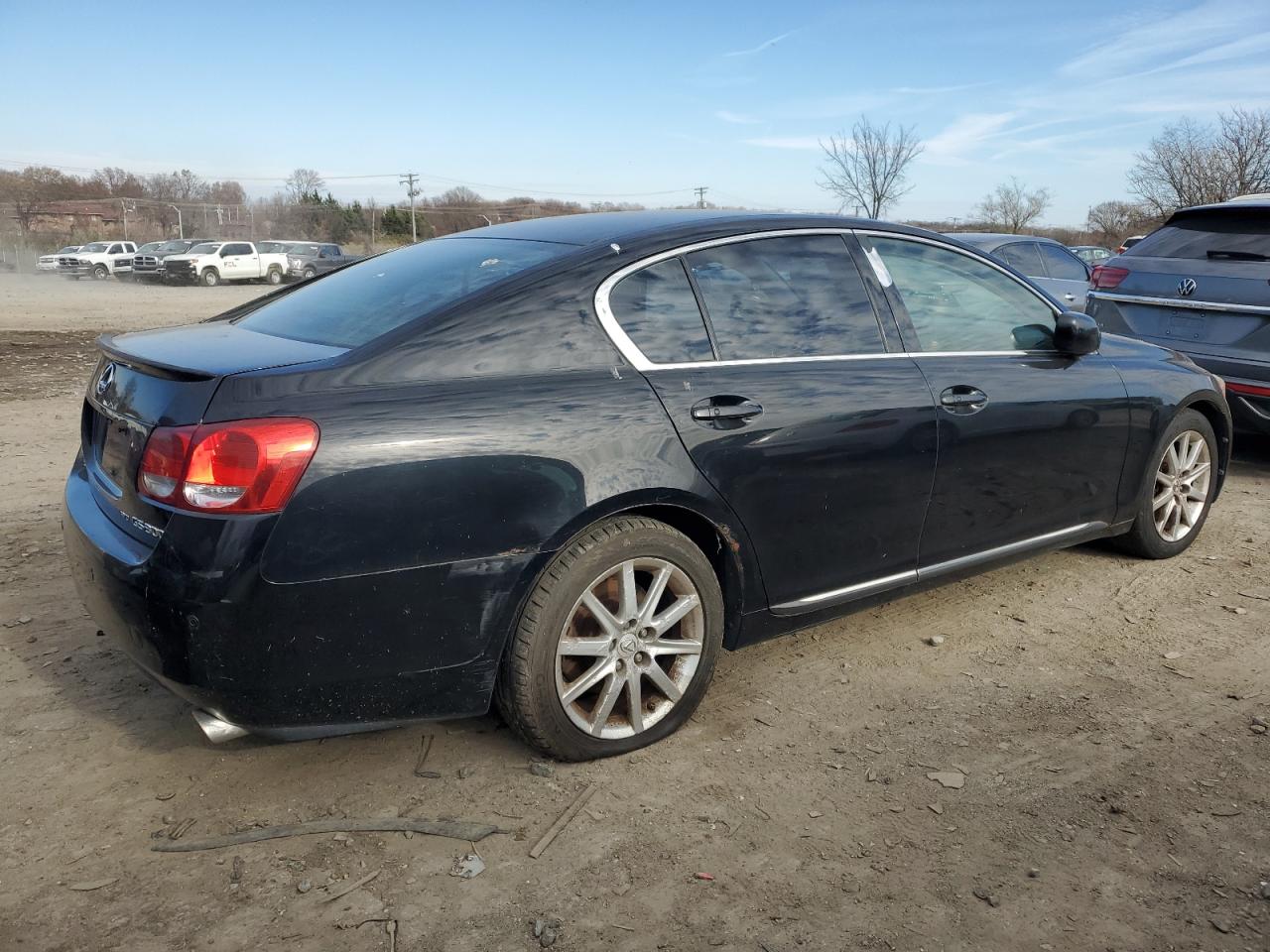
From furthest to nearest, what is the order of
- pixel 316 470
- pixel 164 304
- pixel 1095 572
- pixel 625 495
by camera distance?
pixel 164 304, pixel 1095 572, pixel 625 495, pixel 316 470

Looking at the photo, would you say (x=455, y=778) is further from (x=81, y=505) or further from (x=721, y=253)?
(x=721, y=253)

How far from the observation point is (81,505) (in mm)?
2977

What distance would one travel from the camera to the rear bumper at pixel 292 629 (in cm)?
246

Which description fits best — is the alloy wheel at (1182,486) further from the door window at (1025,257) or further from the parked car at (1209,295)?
the door window at (1025,257)

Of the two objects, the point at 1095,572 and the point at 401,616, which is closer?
the point at 401,616

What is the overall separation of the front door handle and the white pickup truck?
3515 centimetres

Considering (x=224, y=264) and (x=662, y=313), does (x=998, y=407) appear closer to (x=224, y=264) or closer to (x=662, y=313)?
(x=662, y=313)

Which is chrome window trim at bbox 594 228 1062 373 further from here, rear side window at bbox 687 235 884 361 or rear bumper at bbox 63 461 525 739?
rear bumper at bbox 63 461 525 739

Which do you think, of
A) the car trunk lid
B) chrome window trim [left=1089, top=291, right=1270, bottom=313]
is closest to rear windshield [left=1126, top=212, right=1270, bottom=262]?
chrome window trim [left=1089, top=291, right=1270, bottom=313]

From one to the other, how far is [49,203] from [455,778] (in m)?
63.9

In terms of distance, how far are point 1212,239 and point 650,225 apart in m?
4.95

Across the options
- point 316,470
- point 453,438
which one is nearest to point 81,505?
point 316,470

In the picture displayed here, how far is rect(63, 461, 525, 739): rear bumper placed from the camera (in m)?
2.46

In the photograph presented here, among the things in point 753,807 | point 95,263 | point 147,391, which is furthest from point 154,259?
point 753,807
